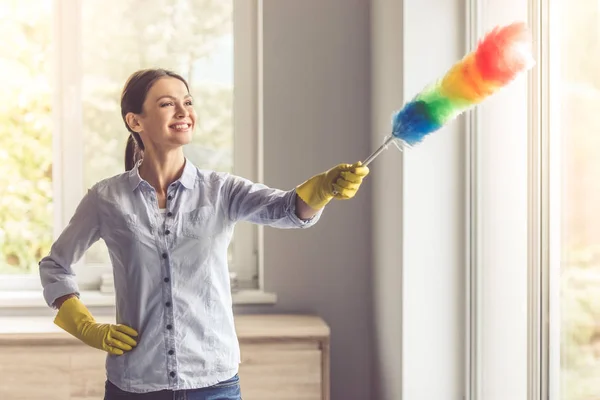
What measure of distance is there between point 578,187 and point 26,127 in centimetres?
190

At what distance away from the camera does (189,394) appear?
5.15ft

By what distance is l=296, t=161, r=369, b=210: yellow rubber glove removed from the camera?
1.42 meters

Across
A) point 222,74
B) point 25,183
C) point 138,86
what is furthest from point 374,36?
point 25,183

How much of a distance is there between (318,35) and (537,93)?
1.00 m

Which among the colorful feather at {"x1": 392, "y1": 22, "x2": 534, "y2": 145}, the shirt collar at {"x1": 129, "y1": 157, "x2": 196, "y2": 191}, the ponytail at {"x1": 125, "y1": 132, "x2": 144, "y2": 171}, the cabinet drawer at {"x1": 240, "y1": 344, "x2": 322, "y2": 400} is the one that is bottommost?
the cabinet drawer at {"x1": 240, "y1": 344, "x2": 322, "y2": 400}

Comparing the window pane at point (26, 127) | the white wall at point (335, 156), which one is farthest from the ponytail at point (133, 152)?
the window pane at point (26, 127)

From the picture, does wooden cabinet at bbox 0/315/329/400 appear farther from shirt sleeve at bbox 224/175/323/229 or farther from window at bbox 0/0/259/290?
shirt sleeve at bbox 224/175/323/229

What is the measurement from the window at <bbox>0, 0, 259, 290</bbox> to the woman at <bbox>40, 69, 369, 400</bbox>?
102 cm

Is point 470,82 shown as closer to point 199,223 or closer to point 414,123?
point 414,123

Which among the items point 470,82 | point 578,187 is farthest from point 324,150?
point 470,82

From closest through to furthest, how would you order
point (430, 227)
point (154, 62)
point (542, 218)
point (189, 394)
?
point (189, 394)
point (542, 218)
point (430, 227)
point (154, 62)

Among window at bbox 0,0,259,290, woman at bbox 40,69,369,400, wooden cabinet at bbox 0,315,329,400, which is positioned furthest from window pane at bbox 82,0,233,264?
woman at bbox 40,69,369,400

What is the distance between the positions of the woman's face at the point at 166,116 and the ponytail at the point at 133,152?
0.27 ft

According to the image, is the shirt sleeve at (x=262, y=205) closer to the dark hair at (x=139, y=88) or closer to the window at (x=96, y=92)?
the dark hair at (x=139, y=88)
